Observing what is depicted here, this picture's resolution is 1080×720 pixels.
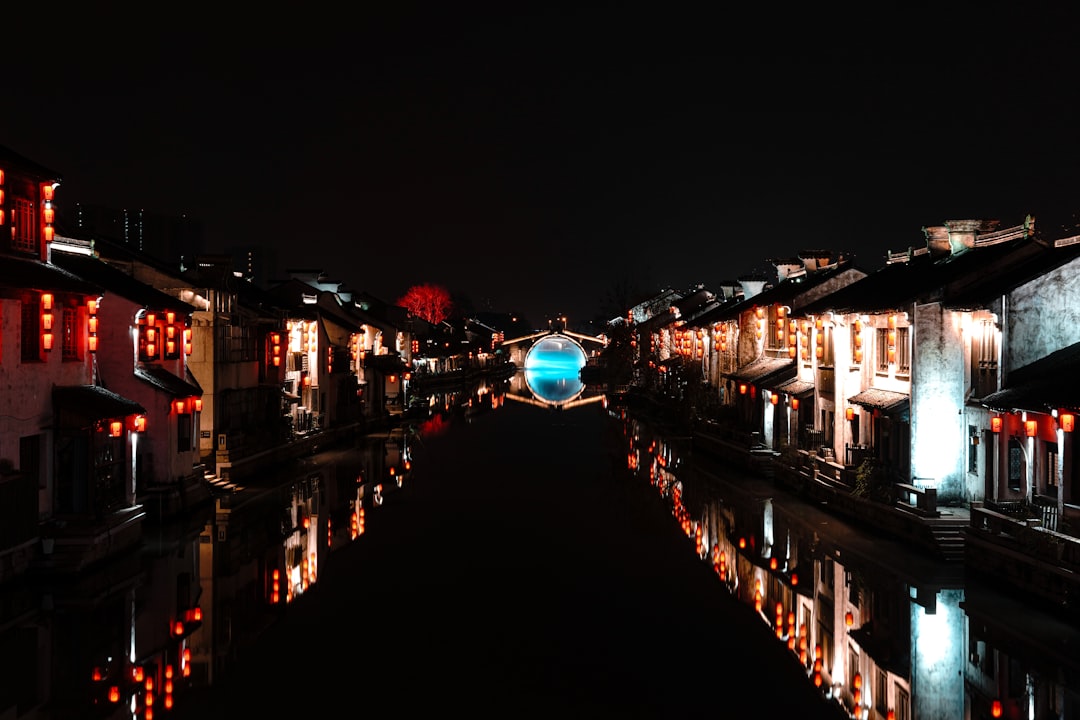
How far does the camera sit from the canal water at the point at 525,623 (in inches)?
601

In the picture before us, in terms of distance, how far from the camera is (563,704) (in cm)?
1499

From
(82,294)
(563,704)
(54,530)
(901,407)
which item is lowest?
(563,704)

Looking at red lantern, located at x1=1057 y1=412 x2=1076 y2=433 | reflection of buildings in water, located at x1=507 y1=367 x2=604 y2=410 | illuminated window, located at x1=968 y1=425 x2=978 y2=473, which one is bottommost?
reflection of buildings in water, located at x1=507 y1=367 x2=604 y2=410

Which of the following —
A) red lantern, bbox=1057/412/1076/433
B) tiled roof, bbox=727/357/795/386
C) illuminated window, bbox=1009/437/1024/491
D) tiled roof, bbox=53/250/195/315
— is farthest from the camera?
tiled roof, bbox=727/357/795/386

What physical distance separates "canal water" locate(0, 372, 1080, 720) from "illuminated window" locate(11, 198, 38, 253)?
7809 millimetres

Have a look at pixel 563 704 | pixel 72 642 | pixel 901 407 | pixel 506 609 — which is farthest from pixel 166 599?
pixel 901 407

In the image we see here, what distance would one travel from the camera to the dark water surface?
15133 mm

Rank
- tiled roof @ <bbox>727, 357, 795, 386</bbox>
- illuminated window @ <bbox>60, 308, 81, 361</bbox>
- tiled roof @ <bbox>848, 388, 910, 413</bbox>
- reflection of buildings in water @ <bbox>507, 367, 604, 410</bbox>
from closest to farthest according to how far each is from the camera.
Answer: illuminated window @ <bbox>60, 308, 81, 361</bbox>, tiled roof @ <bbox>848, 388, 910, 413</bbox>, tiled roof @ <bbox>727, 357, 795, 386</bbox>, reflection of buildings in water @ <bbox>507, 367, 604, 410</bbox>

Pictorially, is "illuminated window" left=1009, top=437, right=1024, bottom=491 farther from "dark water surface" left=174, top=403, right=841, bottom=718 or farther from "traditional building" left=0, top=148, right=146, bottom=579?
"traditional building" left=0, top=148, right=146, bottom=579

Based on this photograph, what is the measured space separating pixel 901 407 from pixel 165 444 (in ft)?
68.9

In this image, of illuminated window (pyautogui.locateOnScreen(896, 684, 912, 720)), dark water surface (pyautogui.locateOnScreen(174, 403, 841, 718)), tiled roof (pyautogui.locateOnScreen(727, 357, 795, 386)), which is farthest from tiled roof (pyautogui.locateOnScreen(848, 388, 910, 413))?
illuminated window (pyautogui.locateOnScreen(896, 684, 912, 720))

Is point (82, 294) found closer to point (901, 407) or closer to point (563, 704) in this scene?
point (563, 704)

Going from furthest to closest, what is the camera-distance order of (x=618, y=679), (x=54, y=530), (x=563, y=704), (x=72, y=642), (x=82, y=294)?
(x=82, y=294)
(x=54, y=530)
(x=72, y=642)
(x=618, y=679)
(x=563, y=704)

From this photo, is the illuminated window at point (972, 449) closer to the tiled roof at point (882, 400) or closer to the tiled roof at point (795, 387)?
the tiled roof at point (882, 400)
